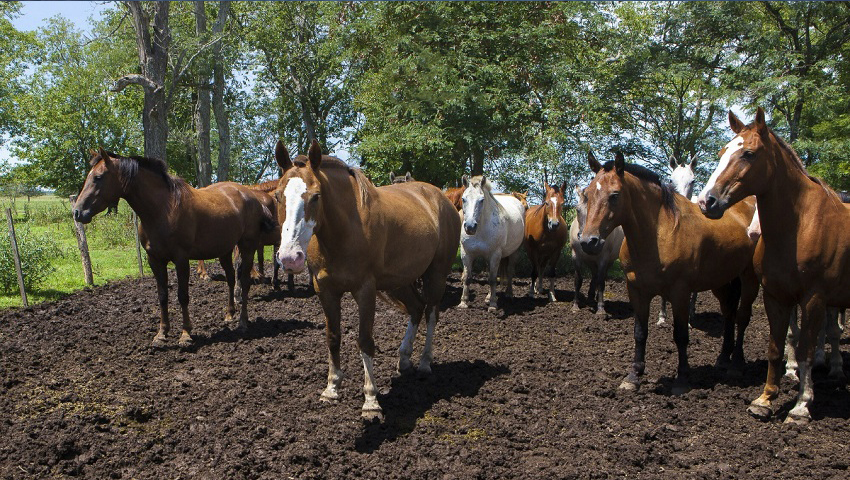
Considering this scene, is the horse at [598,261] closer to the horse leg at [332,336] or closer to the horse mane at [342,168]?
the horse mane at [342,168]

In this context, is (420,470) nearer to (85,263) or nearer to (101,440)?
(101,440)

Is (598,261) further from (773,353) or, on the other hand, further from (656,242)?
(773,353)

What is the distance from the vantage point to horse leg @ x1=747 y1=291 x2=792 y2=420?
4875 millimetres

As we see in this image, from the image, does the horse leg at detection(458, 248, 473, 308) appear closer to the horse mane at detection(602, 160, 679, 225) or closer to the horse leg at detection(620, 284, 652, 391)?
the horse leg at detection(620, 284, 652, 391)

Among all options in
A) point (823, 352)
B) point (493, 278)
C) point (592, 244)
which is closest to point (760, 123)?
point (592, 244)

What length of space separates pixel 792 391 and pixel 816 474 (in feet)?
5.81

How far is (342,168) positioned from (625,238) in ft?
8.71

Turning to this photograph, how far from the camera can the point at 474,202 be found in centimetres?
928

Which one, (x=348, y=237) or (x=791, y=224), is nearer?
(x=791, y=224)

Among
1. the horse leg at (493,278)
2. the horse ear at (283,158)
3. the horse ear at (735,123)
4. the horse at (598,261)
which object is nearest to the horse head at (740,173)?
the horse ear at (735,123)

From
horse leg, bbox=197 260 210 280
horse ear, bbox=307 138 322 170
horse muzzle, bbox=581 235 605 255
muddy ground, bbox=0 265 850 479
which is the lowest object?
muddy ground, bbox=0 265 850 479

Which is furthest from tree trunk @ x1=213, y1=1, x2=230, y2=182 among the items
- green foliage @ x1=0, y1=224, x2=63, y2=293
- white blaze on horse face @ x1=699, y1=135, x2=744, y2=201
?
white blaze on horse face @ x1=699, y1=135, x2=744, y2=201

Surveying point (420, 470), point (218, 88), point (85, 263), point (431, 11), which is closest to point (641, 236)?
point (420, 470)

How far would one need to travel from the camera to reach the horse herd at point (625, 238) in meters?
4.57
